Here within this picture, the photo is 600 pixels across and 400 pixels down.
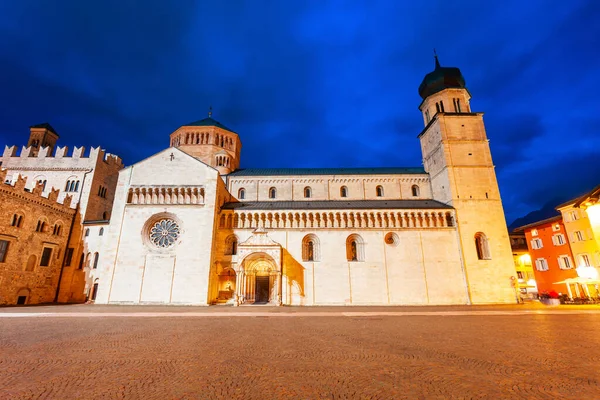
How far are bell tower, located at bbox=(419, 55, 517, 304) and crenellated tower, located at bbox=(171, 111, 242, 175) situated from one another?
26.0 metres

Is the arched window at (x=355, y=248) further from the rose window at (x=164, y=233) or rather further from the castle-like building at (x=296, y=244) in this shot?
the rose window at (x=164, y=233)

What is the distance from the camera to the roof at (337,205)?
28.2 metres

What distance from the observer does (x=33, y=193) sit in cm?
2673

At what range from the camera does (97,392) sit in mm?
4613

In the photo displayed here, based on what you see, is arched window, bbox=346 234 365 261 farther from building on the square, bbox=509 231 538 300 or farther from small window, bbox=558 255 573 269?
building on the square, bbox=509 231 538 300

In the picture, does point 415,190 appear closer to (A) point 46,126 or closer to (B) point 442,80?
(B) point 442,80

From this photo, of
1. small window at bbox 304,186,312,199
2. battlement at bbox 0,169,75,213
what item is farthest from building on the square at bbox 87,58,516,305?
battlement at bbox 0,169,75,213

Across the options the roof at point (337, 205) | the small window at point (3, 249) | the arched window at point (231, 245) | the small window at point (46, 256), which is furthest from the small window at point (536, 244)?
the small window at point (3, 249)

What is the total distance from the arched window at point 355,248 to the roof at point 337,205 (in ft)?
10.4

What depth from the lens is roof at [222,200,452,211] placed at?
92.4 feet

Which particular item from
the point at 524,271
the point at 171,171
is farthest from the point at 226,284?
the point at 524,271

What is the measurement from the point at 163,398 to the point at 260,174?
102 feet

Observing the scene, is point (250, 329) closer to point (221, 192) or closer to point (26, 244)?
point (221, 192)

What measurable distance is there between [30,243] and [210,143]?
69.2ft
